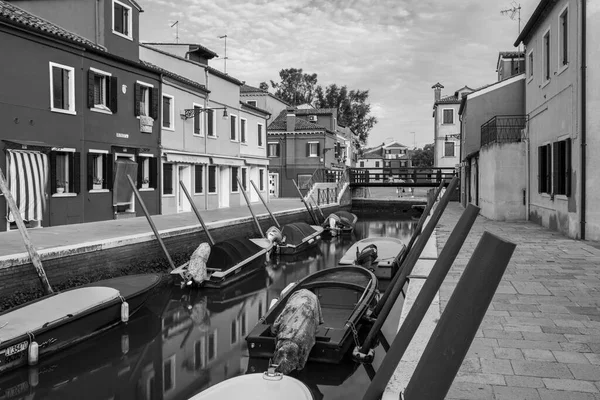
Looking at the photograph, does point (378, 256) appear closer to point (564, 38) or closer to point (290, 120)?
point (564, 38)

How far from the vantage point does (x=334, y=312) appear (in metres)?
8.22

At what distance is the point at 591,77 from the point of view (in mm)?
11234

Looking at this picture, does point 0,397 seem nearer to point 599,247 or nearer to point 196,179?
point 599,247

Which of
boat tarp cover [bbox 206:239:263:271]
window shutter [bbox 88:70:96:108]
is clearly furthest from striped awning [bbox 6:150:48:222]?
boat tarp cover [bbox 206:239:263:271]

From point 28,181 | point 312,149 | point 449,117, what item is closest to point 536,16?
point 28,181

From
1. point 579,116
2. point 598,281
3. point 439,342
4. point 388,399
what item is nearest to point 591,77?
point 579,116

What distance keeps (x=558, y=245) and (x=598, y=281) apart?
3.72 meters

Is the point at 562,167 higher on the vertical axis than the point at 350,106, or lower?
lower

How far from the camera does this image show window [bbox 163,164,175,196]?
20.2m

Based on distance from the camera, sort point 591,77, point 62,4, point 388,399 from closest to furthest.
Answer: point 388,399, point 591,77, point 62,4

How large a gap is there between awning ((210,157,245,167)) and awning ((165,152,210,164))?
659 millimetres

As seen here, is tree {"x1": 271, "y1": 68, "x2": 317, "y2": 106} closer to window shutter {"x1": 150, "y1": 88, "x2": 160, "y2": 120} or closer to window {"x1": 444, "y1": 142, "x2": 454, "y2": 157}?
window {"x1": 444, "y1": 142, "x2": 454, "y2": 157}

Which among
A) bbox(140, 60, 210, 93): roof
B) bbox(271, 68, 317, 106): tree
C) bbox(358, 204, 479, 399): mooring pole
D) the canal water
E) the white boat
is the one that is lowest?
the canal water

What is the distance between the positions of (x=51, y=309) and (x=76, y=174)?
26.0 ft
